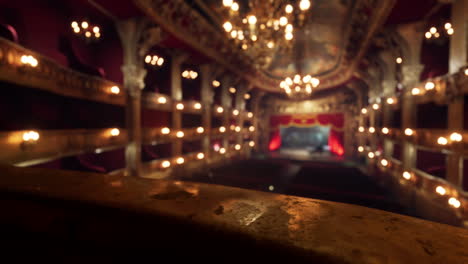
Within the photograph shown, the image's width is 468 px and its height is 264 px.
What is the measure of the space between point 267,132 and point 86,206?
1866 centimetres

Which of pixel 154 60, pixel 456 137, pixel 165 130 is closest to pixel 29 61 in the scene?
pixel 154 60

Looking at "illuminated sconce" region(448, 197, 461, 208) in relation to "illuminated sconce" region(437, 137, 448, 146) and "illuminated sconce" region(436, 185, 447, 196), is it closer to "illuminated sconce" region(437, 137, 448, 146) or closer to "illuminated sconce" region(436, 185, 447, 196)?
"illuminated sconce" region(436, 185, 447, 196)

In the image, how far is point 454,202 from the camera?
463cm

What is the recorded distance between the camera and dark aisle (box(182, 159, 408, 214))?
6641 millimetres

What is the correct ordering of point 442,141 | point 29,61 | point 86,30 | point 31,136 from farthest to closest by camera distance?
point 86,30
point 442,141
point 31,136
point 29,61

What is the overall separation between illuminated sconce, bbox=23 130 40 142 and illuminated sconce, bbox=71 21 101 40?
3.32 meters

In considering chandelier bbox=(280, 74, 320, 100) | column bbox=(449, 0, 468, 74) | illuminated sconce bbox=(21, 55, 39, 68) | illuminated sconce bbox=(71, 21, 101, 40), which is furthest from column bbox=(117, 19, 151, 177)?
column bbox=(449, 0, 468, 74)

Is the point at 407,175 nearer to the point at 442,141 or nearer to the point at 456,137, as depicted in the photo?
the point at 442,141

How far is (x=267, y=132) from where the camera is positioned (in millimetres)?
19406

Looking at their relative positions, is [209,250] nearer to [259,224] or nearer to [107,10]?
[259,224]

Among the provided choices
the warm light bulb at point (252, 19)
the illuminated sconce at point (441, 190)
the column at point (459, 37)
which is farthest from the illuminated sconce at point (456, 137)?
the warm light bulb at point (252, 19)

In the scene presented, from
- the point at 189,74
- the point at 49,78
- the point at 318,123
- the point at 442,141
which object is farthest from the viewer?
the point at 318,123

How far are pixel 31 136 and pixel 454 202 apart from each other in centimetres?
928

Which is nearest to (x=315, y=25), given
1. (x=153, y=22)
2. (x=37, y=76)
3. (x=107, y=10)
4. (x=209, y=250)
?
(x=153, y=22)
